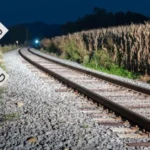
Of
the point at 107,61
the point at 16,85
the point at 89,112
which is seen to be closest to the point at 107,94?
the point at 89,112

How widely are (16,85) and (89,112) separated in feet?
16.4

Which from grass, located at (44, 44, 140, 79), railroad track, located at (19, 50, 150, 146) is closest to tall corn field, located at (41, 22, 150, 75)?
grass, located at (44, 44, 140, 79)

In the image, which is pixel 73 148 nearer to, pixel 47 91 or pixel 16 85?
pixel 47 91

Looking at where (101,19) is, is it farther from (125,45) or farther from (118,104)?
(118,104)

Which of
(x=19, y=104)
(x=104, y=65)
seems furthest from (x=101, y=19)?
(x=19, y=104)

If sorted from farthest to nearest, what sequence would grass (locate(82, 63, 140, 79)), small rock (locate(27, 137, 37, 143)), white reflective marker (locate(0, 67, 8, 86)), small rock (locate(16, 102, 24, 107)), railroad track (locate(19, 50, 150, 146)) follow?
grass (locate(82, 63, 140, 79)), small rock (locate(16, 102, 24, 107)), white reflective marker (locate(0, 67, 8, 86)), railroad track (locate(19, 50, 150, 146)), small rock (locate(27, 137, 37, 143))

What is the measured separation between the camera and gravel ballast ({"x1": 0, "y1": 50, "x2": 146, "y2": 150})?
5414mm

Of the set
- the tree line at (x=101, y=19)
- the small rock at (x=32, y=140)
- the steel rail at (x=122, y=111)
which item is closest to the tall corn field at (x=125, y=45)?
the steel rail at (x=122, y=111)

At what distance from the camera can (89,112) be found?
25.6 feet

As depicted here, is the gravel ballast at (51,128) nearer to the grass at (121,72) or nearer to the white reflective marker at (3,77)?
the white reflective marker at (3,77)

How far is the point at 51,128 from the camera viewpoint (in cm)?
639

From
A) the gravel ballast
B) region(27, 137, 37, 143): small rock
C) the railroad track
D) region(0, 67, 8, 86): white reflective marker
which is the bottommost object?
the railroad track

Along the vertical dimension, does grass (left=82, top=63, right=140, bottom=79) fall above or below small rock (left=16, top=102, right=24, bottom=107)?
below

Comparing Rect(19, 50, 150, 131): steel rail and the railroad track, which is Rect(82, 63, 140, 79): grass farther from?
Rect(19, 50, 150, 131): steel rail
